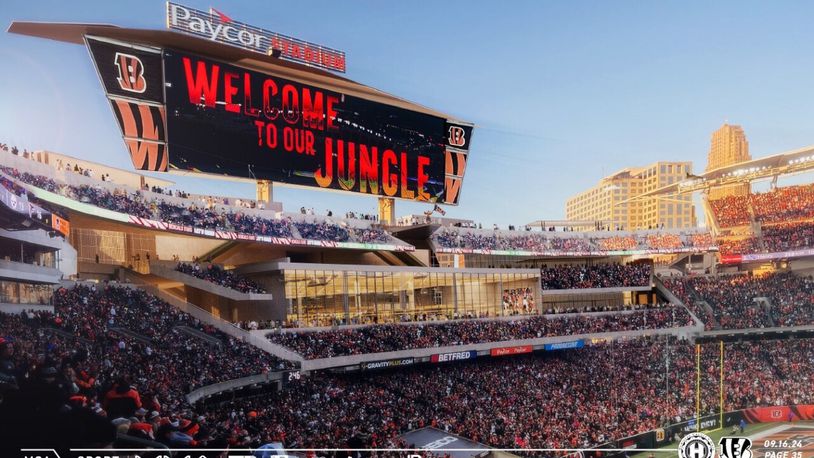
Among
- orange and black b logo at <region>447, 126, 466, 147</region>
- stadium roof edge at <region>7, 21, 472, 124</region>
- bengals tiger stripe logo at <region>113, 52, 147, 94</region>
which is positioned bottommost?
orange and black b logo at <region>447, 126, 466, 147</region>

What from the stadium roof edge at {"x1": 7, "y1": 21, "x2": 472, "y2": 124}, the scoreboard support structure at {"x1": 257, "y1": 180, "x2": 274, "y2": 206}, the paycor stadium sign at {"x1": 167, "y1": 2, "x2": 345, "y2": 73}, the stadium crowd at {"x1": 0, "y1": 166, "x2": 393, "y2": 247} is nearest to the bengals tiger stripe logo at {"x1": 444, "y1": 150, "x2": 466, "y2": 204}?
the stadium roof edge at {"x1": 7, "y1": 21, "x2": 472, "y2": 124}

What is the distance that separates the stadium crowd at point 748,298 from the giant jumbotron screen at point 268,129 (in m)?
22.7

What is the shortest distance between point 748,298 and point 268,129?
4086cm

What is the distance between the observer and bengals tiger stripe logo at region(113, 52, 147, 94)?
94.4 feet

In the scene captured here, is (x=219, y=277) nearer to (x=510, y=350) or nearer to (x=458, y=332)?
(x=458, y=332)

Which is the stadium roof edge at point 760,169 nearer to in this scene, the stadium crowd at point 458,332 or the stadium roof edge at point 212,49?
the stadium crowd at point 458,332

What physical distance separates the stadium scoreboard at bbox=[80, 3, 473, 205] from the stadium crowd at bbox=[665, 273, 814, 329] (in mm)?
22663

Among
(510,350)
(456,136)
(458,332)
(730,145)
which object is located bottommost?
(510,350)

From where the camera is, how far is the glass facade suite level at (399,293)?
33.3 meters

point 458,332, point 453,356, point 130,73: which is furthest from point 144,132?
point 458,332

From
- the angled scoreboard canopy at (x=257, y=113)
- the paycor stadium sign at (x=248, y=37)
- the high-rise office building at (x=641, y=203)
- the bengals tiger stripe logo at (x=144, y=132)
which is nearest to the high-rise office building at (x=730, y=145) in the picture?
the high-rise office building at (x=641, y=203)

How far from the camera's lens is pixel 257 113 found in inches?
1347

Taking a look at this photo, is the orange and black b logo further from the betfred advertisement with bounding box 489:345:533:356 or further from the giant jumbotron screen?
the betfred advertisement with bounding box 489:345:533:356

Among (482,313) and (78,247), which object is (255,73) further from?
(482,313)
